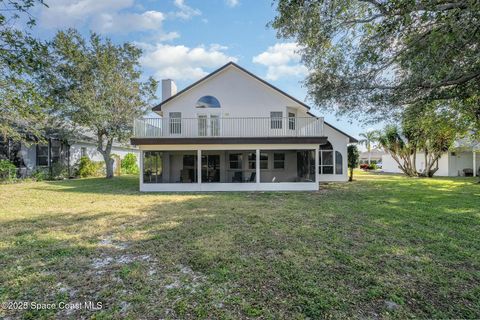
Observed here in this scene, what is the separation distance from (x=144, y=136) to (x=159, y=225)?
27.0ft

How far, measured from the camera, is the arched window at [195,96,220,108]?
52.9ft

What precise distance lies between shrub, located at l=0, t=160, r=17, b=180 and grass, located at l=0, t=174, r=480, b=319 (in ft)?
36.8

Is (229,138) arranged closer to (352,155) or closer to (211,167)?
(211,167)

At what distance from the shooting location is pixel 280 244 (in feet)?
17.0

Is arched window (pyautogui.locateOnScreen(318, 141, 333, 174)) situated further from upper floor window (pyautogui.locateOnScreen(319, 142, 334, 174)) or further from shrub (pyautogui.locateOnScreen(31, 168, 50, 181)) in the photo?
shrub (pyautogui.locateOnScreen(31, 168, 50, 181))

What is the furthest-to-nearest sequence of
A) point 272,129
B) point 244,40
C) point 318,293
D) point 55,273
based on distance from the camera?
point 272,129 → point 244,40 → point 55,273 → point 318,293

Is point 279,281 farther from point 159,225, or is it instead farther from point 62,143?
point 62,143

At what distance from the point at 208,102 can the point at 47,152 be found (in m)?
13.6

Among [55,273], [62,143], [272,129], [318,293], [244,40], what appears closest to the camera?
[318,293]

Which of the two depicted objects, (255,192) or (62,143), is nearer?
(255,192)

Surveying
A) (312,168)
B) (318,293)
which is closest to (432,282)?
(318,293)

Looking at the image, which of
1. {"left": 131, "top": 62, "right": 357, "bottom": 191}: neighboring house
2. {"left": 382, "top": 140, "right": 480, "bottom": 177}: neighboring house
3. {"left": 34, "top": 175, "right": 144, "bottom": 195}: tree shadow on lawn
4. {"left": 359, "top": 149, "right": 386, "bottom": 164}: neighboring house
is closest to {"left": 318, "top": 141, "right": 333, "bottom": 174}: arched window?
{"left": 131, "top": 62, "right": 357, "bottom": 191}: neighboring house

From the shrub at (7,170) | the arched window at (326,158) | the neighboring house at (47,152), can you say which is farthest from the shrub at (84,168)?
the arched window at (326,158)

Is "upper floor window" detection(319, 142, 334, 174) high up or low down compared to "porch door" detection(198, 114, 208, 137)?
down
